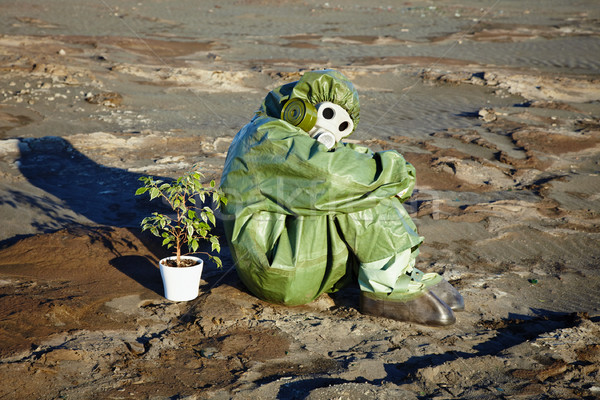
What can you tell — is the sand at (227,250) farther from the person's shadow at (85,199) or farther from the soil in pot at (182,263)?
the soil in pot at (182,263)

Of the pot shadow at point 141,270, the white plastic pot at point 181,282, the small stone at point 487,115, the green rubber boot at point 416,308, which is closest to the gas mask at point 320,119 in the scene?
the green rubber boot at point 416,308

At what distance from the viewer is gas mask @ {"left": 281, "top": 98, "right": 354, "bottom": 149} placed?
299cm

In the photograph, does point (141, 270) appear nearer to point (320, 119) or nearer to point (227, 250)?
point (227, 250)

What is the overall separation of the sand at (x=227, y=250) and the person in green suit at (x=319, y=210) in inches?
7.8

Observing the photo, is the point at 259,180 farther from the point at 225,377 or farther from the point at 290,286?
the point at 225,377

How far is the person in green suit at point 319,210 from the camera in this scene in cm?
279

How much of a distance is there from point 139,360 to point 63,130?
17.1ft

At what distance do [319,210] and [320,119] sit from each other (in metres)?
0.60

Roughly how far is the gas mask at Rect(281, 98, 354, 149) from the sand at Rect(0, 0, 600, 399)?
103 cm

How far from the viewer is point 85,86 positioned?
8.98m

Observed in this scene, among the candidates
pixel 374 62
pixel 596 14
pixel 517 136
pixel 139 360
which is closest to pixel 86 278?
pixel 139 360

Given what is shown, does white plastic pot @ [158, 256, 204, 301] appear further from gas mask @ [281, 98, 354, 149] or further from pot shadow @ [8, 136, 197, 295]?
gas mask @ [281, 98, 354, 149]

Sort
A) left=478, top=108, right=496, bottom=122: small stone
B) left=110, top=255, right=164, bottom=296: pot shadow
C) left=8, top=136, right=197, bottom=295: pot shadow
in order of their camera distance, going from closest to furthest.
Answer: left=110, top=255, right=164, bottom=296: pot shadow, left=8, top=136, right=197, bottom=295: pot shadow, left=478, top=108, right=496, bottom=122: small stone

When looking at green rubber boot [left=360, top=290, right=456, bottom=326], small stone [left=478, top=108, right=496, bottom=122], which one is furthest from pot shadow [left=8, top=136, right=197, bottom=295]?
small stone [left=478, top=108, right=496, bottom=122]
